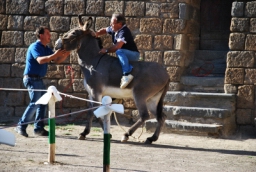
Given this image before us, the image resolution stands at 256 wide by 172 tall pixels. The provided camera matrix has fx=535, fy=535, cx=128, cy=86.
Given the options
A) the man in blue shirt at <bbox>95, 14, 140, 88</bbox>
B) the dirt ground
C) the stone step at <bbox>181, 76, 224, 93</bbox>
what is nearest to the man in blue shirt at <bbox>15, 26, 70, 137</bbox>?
the dirt ground

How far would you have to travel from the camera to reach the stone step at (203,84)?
34.4 ft

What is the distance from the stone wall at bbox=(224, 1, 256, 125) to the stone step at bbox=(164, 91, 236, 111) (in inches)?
8.0

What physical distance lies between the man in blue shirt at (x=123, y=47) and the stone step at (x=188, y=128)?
152 cm

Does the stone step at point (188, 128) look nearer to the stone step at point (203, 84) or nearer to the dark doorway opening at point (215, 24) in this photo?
the stone step at point (203, 84)

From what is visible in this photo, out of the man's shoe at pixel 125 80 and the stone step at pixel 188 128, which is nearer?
the man's shoe at pixel 125 80

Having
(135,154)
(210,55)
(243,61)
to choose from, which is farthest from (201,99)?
(135,154)

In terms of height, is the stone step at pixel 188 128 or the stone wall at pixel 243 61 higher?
the stone wall at pixel 243 61

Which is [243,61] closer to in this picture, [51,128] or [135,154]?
[135,154]

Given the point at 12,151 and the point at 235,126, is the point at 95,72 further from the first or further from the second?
the point at 235,126

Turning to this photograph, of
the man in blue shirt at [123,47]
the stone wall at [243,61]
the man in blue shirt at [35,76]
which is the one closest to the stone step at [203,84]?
the stone wall at [243,61]

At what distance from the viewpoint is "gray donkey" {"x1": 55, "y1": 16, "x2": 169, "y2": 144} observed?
8.77 meters

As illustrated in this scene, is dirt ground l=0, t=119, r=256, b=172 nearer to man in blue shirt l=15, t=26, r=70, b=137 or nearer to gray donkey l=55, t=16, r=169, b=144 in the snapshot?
man in blue shirt l=15, t=26, r=70, b=137

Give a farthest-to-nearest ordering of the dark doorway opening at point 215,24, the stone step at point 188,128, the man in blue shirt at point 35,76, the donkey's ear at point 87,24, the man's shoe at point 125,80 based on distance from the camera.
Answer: the dark doorway opening at point 215,24, the stone step at point 188,128, the man in blue shirt at point 35,76, the donkey's ear at point 87,24, the man's shoe at point 125,80

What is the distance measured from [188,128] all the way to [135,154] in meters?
2.21
